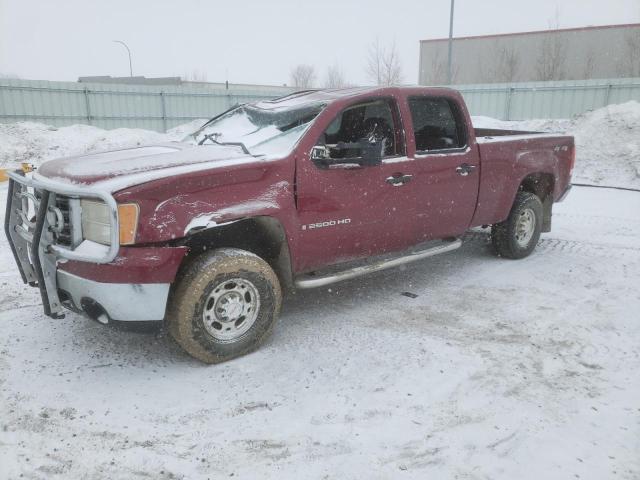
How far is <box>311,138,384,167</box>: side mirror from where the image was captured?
12.8 ft

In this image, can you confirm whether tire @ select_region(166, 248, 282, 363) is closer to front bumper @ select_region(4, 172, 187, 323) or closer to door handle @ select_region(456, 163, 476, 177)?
front bumper @ select_region(4, 172, 187, 323)

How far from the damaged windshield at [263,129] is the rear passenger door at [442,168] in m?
1.02

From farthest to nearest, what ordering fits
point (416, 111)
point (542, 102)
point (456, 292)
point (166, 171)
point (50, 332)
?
point (542, 102)
point (456, 292)
point (416, 111)
point (50, 332)
point (166, 171)

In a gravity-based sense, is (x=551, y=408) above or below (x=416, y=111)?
below

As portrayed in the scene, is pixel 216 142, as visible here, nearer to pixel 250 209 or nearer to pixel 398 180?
pixel 250 209

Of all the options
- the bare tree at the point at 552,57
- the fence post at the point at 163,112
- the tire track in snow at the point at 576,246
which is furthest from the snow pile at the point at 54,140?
the bare tree at the point at 552,57

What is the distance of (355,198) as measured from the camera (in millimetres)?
4129

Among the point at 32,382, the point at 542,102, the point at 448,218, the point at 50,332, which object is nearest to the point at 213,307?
the point at 32,382

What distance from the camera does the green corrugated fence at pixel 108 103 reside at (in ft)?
60.5

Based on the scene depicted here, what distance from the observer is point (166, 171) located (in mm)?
3299

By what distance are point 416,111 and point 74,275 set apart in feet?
10.3

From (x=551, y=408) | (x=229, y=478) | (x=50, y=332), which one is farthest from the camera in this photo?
(x=50, y=332)

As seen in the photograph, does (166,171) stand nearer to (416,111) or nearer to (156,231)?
(156,231)

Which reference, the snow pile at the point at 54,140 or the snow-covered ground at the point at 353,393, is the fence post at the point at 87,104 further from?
the snow-covered ground at the point at 353,393
